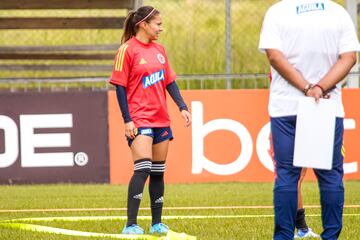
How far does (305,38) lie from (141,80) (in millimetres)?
2415

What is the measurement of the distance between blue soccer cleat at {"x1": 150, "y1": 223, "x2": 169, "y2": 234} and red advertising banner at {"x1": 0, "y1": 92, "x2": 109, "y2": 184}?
620 centimetres

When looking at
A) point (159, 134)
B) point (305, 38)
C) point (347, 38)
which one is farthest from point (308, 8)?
point (159, 134)

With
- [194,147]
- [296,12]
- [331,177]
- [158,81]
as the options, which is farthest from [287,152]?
[194,147]

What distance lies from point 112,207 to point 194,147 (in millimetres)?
3550

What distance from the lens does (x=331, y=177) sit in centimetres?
721

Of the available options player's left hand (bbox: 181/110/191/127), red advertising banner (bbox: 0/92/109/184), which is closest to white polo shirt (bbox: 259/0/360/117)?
player's left hand (bbox: 181/110/191/127)

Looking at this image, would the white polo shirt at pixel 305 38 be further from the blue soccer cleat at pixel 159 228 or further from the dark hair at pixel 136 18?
the blue soccer cleat at pixel 159 228

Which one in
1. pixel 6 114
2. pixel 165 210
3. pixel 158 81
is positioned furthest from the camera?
pixel 6 114

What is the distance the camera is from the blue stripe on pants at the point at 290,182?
23.5ft

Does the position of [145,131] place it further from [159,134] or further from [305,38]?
[305,38]

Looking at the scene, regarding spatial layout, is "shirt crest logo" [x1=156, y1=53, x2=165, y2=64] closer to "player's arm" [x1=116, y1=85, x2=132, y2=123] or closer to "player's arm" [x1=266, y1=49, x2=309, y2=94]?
"player's arm" [x1=116, y1=85, x2=132, y2=123]

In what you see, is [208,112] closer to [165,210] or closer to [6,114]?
[6,114]

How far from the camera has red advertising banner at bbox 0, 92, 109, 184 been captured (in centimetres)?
1530

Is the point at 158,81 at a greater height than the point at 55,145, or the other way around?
the point at 158,81
